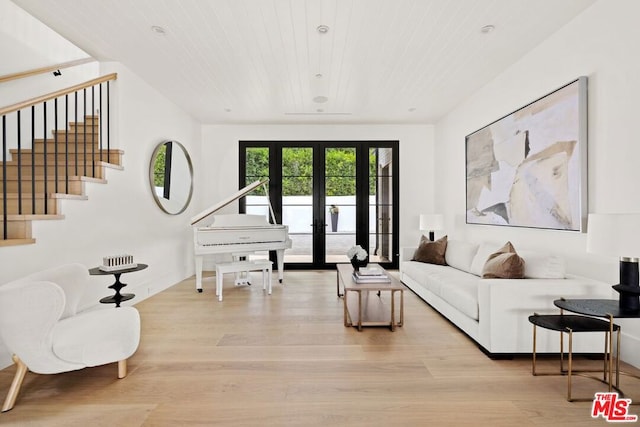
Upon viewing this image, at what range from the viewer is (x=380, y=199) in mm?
6516

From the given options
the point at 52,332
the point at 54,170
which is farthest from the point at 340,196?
the point at 52,332

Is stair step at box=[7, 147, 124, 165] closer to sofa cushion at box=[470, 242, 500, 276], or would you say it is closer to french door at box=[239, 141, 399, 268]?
french door at box=[239, 141, 399, 268]

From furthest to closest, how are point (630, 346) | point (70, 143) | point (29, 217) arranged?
1. point (70, 143)
2. point (29, 217)
3. point (630, 346)

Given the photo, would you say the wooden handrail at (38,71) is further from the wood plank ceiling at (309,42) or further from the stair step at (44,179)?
the stair step at (44,179)

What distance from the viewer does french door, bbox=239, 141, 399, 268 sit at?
6.44m

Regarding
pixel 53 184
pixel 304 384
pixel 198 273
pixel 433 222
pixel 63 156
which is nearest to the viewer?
pixel 304 384

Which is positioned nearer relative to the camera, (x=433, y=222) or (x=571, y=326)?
(x=571, y=326)

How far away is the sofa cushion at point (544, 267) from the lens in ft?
9.34

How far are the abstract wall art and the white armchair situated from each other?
386cm

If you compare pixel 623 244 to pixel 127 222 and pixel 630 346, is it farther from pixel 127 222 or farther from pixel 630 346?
pixel 127 222

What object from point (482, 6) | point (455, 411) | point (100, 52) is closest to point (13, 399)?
point (455, 411)

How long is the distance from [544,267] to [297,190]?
14.6 ft

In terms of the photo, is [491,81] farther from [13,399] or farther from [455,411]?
[13,399]

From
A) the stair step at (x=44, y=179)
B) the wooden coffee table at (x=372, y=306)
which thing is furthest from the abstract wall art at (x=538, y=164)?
the stair step at (x=44, y=179)
